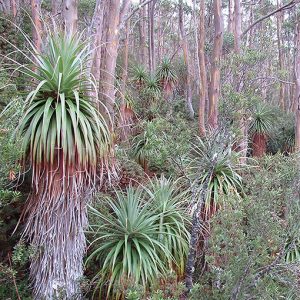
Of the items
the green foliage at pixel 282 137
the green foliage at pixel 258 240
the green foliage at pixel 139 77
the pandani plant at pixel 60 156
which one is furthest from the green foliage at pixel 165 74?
the green foliage at pixel 258 240

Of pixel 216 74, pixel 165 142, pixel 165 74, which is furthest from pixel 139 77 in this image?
pixel 165 142

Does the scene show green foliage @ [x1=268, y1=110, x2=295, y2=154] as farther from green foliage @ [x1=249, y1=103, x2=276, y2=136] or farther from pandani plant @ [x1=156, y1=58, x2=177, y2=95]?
pandani plant @ [x1=156, y1=58, x2=177, y2=95]

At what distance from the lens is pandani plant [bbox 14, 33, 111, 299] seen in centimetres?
366

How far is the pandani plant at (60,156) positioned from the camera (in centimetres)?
366

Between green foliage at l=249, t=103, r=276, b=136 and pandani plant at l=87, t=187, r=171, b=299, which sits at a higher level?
green foliage at l=249, t=103, r=276, b=136

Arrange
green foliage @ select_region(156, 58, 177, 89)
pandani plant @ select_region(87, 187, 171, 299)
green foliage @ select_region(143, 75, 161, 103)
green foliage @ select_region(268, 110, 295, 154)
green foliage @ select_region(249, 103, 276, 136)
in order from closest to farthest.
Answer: pandani plant @ select_region(87, 187, 171, 299) → green foliage @ select_region(143, 75, 161, 103) → green foliage @ select_region(249, 103, 276, 136) → green foliage @ select_region(156, 58, 177, 89) → green foliage @ select_region(268, 110, 295, 154)

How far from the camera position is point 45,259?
3.94 meters

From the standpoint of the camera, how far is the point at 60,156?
3764 millimetres

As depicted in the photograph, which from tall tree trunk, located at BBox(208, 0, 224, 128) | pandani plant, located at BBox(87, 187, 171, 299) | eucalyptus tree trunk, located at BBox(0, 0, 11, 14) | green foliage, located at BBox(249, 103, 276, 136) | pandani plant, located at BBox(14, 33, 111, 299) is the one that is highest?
eucalyptus tree trunk, located at BBox(0, 0, 11, 14)

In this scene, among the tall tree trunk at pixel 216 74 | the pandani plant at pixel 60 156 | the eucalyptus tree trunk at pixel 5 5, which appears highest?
the eucalyptus tree trunk at pixel 5 5

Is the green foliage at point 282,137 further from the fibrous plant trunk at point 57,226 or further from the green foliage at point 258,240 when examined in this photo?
the fibrous plant trunk at point 57,226

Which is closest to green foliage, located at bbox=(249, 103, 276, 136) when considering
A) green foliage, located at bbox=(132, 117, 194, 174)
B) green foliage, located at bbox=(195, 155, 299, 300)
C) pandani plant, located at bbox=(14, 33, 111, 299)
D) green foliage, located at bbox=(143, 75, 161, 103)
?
green foliage, located at bbox=(143, 75, 161, 103)

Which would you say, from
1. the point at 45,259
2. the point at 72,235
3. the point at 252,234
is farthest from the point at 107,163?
the point at 252,234

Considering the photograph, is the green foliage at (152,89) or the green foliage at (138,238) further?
the green foliage at (152,89)
